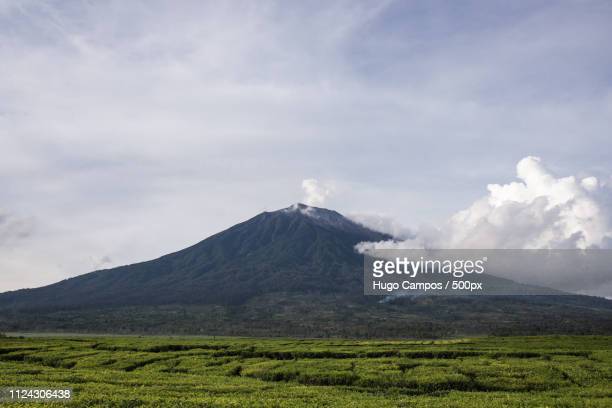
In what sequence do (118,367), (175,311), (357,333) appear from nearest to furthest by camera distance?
(118,367), (357,333), (175,311)

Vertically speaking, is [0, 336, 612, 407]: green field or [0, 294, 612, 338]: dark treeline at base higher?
[0, 336, 612, 407]: green field

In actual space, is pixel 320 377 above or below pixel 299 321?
above

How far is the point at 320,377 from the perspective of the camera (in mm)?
40000

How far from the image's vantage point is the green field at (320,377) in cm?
2645

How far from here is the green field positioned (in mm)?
26453

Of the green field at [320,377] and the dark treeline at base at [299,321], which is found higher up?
the green field at [320,377]

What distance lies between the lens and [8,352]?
5853cm

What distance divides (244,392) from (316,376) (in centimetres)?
1193

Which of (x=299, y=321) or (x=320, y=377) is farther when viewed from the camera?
(x=299, y=321)

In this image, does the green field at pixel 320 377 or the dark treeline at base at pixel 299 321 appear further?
the dark treeline at base at pixel 299 321

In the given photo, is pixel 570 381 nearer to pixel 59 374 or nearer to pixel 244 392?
pixel 244 392

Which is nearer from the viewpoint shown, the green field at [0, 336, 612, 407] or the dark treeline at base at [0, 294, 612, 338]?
the green field at [0, 336, 612, 407]

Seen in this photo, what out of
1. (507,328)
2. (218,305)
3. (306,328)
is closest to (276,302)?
(218,305)

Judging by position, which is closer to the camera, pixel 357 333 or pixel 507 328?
pixel 357 333
